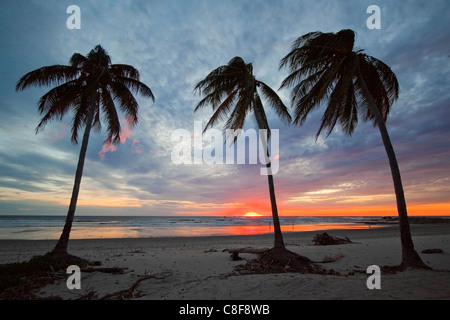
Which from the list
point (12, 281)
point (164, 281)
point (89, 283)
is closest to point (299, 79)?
point (164, 281)

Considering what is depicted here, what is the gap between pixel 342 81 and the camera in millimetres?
8117

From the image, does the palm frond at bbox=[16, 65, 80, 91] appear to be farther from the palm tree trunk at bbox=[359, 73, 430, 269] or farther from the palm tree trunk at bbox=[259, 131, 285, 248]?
the palm tree trunk at bbox=[359, 73, 430, 269]

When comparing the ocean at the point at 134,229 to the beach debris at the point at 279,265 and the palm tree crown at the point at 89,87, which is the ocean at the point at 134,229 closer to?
the palm tree crown at the point at 89,87

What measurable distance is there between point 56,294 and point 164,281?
2.77 metres

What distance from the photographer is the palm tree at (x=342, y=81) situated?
7.91 meters

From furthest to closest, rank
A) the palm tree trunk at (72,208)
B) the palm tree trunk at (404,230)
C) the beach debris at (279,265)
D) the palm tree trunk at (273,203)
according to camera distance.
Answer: the palm tree trunk at (273,203) < the palm tree trunk at (72,208) < the beach debris at (279,265) < the palm tree trunk at (404,230)

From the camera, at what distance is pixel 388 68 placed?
9.06m

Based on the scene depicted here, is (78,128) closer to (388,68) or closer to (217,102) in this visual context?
(217,102)

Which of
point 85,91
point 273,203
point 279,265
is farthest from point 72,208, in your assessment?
point 279,265

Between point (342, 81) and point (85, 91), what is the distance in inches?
426

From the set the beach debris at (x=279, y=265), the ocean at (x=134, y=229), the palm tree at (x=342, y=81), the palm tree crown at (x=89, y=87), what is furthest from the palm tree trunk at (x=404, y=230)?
the ocean at (x=134, y=229)

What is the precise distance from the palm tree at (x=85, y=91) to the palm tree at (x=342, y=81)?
758 cm

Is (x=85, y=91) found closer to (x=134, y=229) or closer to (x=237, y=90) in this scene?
(x=237, y=90)

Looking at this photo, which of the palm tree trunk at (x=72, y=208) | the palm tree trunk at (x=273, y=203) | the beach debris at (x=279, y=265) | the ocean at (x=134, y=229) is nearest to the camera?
the beach debris at (x=279, y=265)
